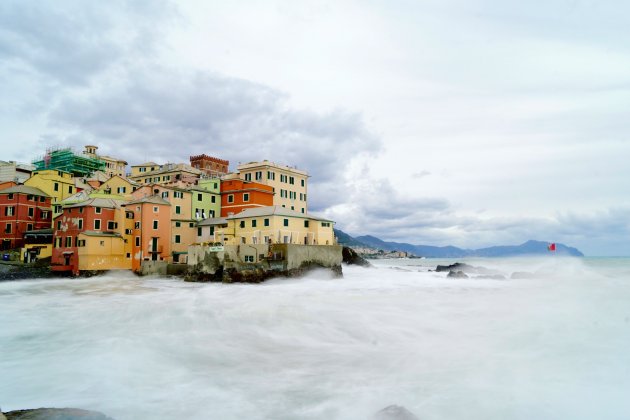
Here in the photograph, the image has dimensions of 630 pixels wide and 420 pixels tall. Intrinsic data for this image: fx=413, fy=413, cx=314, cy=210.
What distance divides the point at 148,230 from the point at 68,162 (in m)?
36.1

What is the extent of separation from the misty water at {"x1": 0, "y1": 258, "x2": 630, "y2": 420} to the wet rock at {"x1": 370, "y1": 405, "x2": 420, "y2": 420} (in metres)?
0.63

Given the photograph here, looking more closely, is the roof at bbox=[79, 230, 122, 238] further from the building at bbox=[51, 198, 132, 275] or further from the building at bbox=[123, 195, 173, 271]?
the building at bbox=[123, 195, 173, 271]

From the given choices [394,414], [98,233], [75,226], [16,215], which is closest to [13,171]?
[16,215]

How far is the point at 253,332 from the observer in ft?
62.5

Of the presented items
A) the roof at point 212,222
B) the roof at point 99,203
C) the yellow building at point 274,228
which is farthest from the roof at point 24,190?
the yellow building at point 274,228

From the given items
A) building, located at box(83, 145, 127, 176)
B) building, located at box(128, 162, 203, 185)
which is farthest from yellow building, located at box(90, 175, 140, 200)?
building, located at box(83, 145, 127, 176)

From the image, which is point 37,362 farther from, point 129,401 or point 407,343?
point 407,343

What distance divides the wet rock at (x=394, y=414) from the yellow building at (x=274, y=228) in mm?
35539

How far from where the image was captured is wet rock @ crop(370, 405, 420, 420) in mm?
9344

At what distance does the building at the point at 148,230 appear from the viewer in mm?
50156

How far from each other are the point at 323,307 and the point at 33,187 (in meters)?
54.4

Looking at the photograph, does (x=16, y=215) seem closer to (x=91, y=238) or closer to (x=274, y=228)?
(x=91, y=238)

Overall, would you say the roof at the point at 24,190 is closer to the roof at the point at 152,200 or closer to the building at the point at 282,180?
the roof at the point at 152,200

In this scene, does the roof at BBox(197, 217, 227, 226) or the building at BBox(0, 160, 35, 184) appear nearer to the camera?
the roof at BBox(197, 217, 227, 226)
